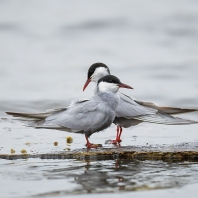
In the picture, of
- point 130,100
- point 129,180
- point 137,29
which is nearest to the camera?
point 129,180

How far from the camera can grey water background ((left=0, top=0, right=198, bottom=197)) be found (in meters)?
6.38

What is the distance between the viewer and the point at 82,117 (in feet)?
28.5

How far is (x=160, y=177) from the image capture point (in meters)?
6.52

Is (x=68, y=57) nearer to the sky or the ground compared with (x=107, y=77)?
nearer to the sky

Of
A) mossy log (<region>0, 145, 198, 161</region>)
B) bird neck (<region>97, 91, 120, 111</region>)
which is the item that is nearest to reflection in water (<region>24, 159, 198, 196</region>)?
mossy log (<region>0, 145, 198, 161</region>)

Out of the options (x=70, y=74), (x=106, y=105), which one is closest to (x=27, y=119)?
(x=106, y=105)

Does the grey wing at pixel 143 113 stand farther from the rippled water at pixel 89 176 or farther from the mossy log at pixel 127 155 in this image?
the rippled water at pixel 89 176

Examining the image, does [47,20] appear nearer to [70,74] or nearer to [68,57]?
[68,57]

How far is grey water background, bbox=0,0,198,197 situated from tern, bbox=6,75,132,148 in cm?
24

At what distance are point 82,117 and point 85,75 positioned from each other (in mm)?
6580

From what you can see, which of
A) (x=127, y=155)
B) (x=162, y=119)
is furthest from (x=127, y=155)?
(x=162, y=119)

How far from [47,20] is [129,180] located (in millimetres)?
13301

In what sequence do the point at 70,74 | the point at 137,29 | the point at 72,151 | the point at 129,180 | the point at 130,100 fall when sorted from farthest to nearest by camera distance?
the point at 137,29, the point at 70,74, the point at 130,100, the point at 72,151, the point at 129,180

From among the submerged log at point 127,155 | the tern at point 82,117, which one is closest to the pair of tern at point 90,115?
the tern at point 82,117
